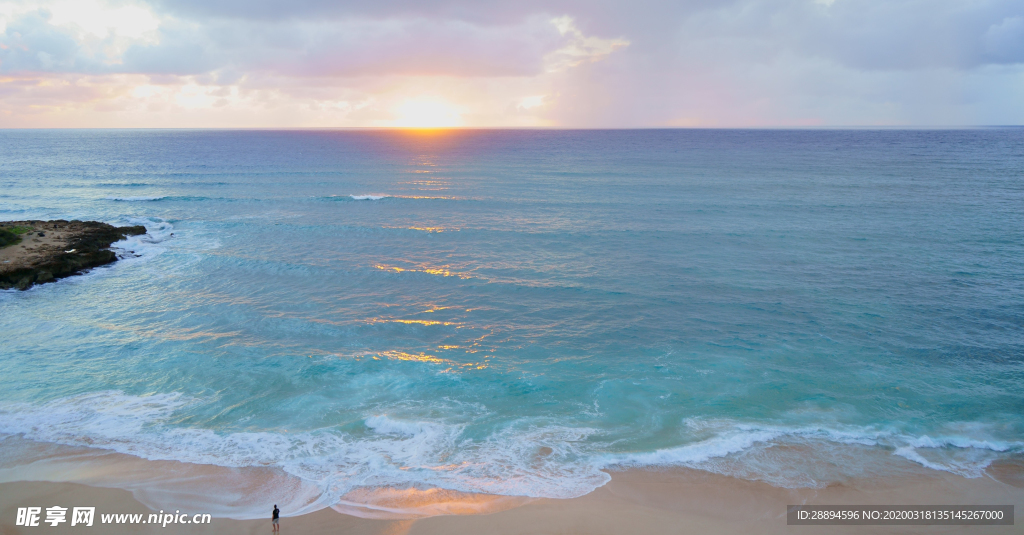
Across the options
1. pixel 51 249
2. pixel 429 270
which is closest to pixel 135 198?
pixel 51 249

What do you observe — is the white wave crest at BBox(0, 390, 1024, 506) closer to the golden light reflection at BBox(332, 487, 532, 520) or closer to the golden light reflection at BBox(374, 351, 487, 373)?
the golden light reflection at BBox(332, 487, 532, 520)

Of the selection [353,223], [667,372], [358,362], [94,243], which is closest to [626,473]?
[667,372]

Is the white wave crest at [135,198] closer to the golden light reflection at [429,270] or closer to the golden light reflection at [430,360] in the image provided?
the golden light reflection at [429,270]

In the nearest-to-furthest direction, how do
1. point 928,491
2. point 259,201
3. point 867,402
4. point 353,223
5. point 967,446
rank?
point 928,491 → point 967,446 → point 867,402 → point 353,223 → point 259,201

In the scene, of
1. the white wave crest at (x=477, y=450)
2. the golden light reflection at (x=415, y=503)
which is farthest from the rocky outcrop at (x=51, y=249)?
the golden light reflection at (x=415, y=503)

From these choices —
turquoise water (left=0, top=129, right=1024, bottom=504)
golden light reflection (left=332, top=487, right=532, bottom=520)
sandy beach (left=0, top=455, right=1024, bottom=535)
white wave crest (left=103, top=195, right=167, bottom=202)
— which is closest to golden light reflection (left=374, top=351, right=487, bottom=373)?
turquoise water (left=0, top=129, right=1024, bottom=504)

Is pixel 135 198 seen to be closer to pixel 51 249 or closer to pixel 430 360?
pixel 51 249

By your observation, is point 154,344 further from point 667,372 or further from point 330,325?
point 667,372
